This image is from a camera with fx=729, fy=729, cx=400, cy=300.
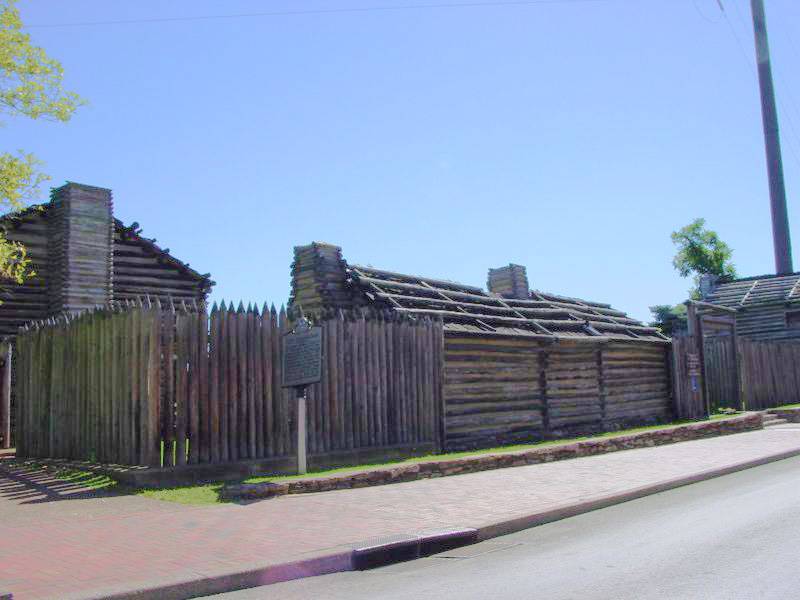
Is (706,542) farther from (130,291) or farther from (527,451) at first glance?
(130,291)

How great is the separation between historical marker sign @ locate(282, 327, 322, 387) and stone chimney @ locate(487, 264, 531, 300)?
1241cm

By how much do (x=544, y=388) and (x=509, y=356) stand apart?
158cm

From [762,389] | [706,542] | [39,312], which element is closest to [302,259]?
[39,312]

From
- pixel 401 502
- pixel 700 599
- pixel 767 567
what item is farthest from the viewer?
pixel 401 502

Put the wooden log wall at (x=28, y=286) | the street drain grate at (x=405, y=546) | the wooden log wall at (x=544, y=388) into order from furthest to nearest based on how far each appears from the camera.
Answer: the wooden log wall at (x=28, y=286) < the wooden log wall at (x=544, y=388) < the street drain grate at (x=405, y=546)

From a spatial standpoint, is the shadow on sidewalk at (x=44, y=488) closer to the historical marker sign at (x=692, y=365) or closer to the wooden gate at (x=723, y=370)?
the historical marker sign at (x=692, y=365)

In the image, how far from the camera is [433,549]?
271 inches

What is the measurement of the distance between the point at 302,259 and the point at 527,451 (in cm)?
723

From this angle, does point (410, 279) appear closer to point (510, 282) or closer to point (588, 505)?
point (510, 282)

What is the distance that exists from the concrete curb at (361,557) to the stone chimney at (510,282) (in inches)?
532

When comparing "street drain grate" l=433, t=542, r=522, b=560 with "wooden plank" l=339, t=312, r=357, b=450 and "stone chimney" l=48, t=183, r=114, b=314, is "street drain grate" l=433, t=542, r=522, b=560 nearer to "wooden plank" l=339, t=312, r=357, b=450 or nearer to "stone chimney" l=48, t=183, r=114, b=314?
"wooden plank" l=339, t=312, r=357, b=450

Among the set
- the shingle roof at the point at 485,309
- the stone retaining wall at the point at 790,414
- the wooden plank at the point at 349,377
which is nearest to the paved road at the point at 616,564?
the wooden plank at the point at 349,377

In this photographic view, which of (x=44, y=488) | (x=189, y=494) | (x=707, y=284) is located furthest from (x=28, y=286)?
(x=707, y=284)

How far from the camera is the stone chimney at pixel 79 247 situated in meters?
19.1
